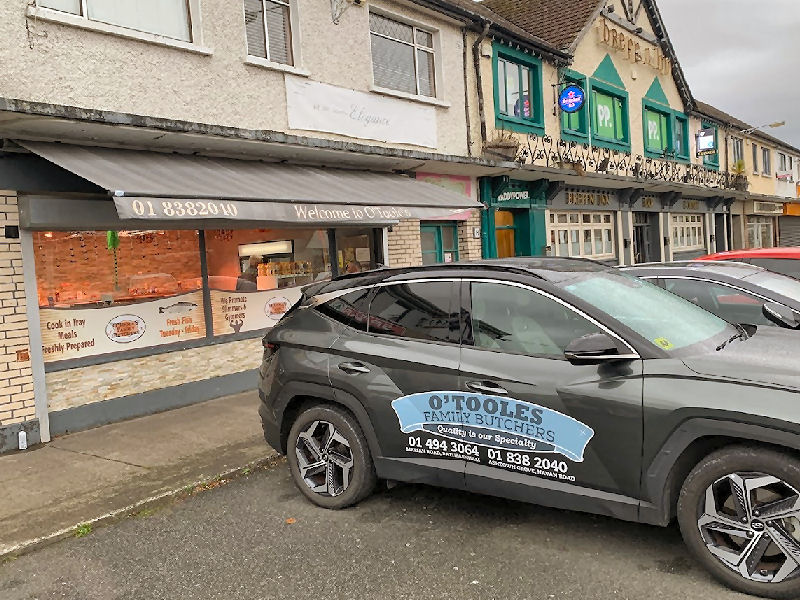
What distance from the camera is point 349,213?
786cm

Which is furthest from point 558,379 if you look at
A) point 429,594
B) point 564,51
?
point 564,51

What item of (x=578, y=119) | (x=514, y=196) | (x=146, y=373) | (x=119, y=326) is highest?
(x=578, y=119)

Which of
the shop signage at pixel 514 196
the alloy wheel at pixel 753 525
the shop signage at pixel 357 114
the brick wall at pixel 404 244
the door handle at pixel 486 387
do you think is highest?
the shop signage at pixel 357 114

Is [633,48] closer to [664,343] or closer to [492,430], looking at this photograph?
[664,343]

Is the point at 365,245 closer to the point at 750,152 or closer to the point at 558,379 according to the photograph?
the point at 558,379

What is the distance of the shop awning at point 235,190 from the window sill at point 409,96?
4.54 feet

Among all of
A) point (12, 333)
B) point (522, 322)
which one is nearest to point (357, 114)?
point (12, 333)

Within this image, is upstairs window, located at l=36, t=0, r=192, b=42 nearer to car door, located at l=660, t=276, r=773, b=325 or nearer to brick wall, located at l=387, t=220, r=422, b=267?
brick wall, located at l=387, t=220, r=422, b=267

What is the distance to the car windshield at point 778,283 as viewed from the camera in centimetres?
→ 603

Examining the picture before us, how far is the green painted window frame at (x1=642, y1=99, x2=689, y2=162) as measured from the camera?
18.6 m

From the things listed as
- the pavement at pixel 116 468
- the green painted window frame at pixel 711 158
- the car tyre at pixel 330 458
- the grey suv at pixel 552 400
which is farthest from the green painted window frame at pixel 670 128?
the car tyre at pixel 330 458

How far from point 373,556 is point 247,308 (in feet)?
18.2

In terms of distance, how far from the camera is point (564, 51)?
14.6 metres

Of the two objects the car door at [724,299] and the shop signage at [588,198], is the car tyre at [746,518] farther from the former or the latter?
the shop signage at [588,198]
